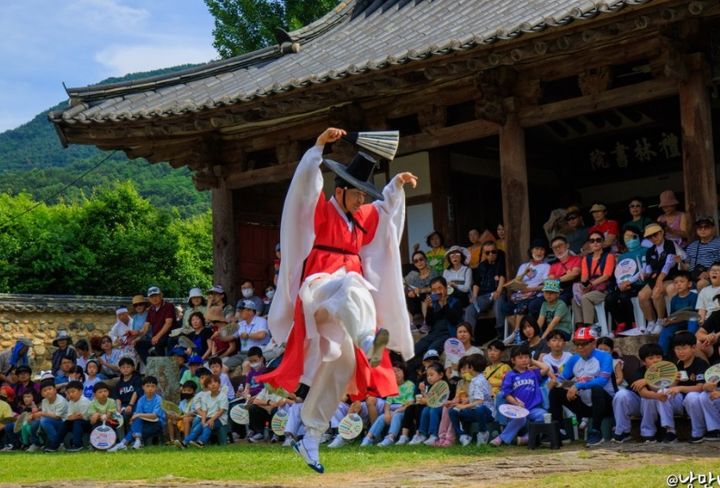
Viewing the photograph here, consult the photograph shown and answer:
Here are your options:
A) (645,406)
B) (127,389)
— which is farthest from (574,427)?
(127,389)

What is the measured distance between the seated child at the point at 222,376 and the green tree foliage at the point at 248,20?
1360 cm

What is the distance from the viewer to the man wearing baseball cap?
388 inches

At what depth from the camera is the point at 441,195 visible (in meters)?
15.4

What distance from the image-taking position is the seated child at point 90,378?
14257 mm

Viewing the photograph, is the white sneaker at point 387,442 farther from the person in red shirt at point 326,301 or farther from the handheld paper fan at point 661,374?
the person in red shirt at point 326,301

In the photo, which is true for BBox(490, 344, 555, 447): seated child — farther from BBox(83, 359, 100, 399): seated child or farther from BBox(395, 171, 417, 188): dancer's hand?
BBox(83, 359, 100, 399): seated child

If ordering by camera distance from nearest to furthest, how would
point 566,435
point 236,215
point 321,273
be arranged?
point 321,273 → point 566,435 → point 236,215

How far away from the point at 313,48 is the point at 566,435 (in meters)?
8.95

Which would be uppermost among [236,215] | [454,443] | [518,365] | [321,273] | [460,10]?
[460,10]

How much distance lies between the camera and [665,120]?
1528 cm

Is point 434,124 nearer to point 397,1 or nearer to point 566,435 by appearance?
point 397,1

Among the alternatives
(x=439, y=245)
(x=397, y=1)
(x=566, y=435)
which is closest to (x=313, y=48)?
(x=397, y=1)

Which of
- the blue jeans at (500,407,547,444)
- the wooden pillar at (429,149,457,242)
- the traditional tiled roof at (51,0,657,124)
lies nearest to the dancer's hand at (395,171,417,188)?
the blue jeans at (500,407,547,444)

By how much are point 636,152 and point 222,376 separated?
24.4 feet
